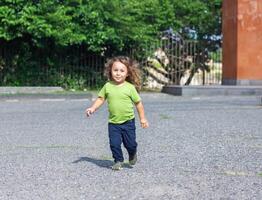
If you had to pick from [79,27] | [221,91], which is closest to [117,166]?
[221,91]

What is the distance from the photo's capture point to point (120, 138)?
20.5 feet

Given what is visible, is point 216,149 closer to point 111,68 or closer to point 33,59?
point 111,68

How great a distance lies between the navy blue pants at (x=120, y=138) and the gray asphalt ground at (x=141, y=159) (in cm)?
20

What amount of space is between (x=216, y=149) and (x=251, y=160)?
0.87 metres

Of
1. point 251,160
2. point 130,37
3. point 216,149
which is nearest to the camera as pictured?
point 251,160

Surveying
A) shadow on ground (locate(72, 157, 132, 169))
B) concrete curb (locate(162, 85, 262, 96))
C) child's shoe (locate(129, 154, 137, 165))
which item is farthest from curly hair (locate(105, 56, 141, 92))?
concrete curb (locate(162, 85, 262, 96))

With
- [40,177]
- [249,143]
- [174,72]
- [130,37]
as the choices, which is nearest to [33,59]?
[130,37]

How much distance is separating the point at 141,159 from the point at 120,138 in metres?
0.72

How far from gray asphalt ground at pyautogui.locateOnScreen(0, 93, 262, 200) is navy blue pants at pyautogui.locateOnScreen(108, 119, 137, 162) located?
0.20 m

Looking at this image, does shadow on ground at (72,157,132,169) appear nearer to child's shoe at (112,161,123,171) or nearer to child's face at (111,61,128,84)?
child's shoe at (112,161,123,171)

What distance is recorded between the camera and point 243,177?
227 inches

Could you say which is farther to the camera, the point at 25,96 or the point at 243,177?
the point at 25,96

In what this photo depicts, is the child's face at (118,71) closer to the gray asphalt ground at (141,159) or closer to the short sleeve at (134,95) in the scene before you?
the short sleeve at (134,95)

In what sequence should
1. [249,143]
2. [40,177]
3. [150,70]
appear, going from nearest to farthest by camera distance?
[40,177] → [249,143] → [150,70]
